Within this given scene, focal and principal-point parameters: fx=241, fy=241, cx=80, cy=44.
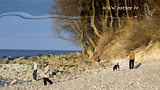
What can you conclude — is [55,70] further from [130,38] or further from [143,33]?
[143,33]

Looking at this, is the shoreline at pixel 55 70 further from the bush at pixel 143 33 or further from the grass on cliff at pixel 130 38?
the bush at pixel 143 33

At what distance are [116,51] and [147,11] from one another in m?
4.29

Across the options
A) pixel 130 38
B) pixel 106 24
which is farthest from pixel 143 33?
pixel 106 24

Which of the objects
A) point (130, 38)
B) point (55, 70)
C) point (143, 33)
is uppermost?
point (143, 33)

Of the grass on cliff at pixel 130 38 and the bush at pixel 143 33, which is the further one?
the grass on cliff at pixel 130 38

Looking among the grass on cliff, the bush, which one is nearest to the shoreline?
the grass on cliff

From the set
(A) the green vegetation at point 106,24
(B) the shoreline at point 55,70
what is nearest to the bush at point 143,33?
(A) the green vegetation at point 106,24

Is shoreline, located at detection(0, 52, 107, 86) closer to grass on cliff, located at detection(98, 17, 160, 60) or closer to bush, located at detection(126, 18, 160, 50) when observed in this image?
grass on cliff, located at detection(98, 17, 160, 60)

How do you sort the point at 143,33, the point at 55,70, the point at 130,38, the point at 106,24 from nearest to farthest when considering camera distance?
the point at 143,33 → the point at 55,70 → the point at 130,38 → the point at 106,24

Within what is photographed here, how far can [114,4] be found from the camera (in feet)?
81.9

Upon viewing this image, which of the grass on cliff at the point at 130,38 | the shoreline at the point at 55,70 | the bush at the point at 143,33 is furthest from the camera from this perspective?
the grass on cliff at the point at 130,38

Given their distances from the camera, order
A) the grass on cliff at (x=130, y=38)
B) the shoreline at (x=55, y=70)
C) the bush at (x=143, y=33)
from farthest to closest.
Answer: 1. the grass on cliff at (x=130, y=38)
2. the bush at (x=143, y=33)
3. the shoreline at (x=55, y=70)

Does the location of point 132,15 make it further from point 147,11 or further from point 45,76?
point 45,76

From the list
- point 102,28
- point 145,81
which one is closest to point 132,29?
point 102,28
